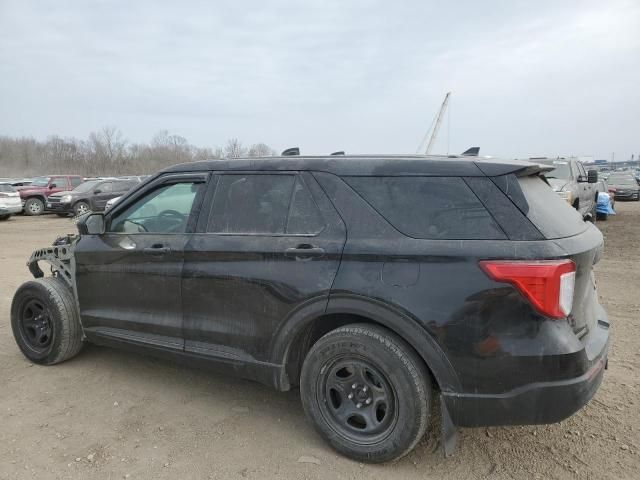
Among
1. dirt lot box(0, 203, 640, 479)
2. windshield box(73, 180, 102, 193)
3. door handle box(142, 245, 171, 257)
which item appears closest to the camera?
dirt lot box(0, 203, 640, 479)

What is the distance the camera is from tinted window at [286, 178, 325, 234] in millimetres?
2973

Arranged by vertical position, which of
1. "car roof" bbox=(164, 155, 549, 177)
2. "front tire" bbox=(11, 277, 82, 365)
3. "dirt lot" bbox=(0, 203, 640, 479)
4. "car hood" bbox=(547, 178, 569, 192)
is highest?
"car roof" bbox=(164, 155, 549, 177)

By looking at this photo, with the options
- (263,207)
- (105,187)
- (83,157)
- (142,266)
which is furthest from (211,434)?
(83,157)

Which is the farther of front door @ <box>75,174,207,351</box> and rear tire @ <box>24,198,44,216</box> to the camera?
rear tire @ <box>24,198,44,216</box>

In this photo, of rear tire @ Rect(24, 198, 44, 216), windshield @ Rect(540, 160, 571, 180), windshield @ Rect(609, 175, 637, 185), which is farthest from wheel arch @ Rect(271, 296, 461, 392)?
windshield @ Rect(609, 175, 637, 185)

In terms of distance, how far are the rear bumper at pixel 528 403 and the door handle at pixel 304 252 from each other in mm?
1029

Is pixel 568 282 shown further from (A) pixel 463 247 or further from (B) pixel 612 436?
(B) pixel 612 436

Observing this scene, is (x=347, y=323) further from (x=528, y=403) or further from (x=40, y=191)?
(x=40, y=191)

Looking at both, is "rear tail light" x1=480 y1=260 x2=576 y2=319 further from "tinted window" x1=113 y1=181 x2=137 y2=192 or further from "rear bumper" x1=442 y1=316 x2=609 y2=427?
"tinted window" x1=113 y1=181 x2=137 y2=192

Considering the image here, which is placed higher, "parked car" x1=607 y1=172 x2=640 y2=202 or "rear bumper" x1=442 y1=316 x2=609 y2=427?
"rear bumper" x1=442 y1=316 x2=609 y2=427

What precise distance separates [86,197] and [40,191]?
3.67m

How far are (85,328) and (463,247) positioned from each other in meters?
3.12

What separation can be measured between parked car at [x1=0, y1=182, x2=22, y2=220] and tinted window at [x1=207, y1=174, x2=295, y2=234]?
19569 millimetres

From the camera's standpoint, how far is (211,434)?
10.5 ft
